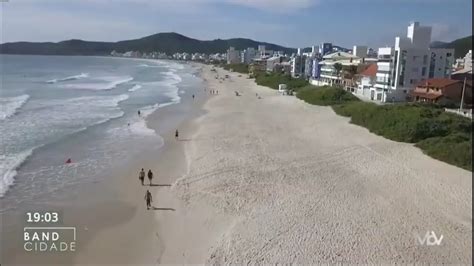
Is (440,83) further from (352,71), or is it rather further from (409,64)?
(352,71)

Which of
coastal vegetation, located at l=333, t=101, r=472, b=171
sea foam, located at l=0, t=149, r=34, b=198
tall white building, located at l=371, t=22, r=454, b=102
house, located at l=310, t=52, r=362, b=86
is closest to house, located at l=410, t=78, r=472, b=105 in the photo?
tall white building, located at l=371, t=22, r=454, b=102

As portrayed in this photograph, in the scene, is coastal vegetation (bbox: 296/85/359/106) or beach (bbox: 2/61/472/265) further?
coastal vegetation (bbox: 296/85/359/106)

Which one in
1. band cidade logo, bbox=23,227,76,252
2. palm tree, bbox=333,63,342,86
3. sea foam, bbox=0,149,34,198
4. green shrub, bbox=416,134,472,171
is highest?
palm tree, bbox=333,63,342,86

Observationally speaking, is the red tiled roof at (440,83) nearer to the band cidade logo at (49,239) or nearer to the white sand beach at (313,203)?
the white sand beach at (313,203)

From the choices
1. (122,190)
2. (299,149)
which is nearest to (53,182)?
(122,190)

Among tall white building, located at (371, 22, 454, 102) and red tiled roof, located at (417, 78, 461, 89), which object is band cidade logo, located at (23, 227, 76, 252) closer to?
red tiled roof, located at (417, 78, 461, 89)

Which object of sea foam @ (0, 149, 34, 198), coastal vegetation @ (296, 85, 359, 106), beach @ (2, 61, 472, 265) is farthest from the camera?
coastal vegetation @ (296, 85, 359, 106)

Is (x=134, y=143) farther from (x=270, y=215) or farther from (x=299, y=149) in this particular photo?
(x=270, y=215)
